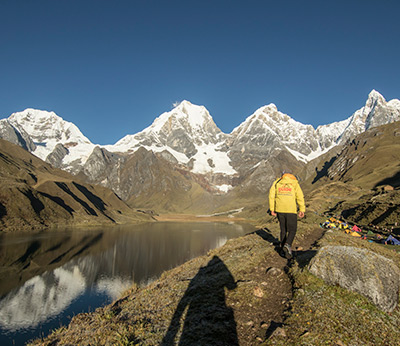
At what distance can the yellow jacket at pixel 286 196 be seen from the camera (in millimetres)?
12062

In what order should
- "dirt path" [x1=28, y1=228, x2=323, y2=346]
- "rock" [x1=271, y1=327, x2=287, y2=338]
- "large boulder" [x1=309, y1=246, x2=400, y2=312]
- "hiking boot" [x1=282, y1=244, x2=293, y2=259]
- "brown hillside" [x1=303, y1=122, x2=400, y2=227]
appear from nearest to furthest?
"rock" [x1=271, y1=327, x2=287, y2=338] < "dirt path" [x1=28, y1=228, x2=323, y2=346] < "large boulder" [x1=309, y1=246, x2=400, y2=312] < "hiking boot" [x1=282, y1=244, x2=293, y2=259] < "brown hillside" [x1=303, y1=122, x2=400, y2=227]

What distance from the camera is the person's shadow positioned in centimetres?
737

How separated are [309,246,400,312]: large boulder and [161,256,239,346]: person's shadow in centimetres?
387

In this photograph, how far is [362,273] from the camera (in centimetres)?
839

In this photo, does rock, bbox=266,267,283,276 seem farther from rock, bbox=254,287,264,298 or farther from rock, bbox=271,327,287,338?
rock, bbox=271,327,287,338

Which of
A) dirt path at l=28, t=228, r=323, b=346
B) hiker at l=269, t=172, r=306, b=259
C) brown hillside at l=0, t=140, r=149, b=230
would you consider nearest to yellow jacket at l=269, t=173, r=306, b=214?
hiker at l=269, t=172, r=306, b=259

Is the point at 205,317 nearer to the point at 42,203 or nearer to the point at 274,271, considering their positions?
the point at 274,271

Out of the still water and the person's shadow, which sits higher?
the person's shadow

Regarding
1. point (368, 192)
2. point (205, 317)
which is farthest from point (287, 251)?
point (368, 192)

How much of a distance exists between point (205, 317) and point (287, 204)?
250 inches

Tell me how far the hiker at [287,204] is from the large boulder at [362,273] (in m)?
2.47

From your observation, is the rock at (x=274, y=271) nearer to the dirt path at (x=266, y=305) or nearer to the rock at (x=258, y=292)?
the dirt path at (x=266, y=305)

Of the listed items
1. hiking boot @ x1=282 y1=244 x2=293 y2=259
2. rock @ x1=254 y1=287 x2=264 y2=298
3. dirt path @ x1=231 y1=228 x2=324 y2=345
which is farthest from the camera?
hiking boot @ x1=282 y1=244 x2=293 y2=259

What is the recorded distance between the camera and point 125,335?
8414 millimetres
